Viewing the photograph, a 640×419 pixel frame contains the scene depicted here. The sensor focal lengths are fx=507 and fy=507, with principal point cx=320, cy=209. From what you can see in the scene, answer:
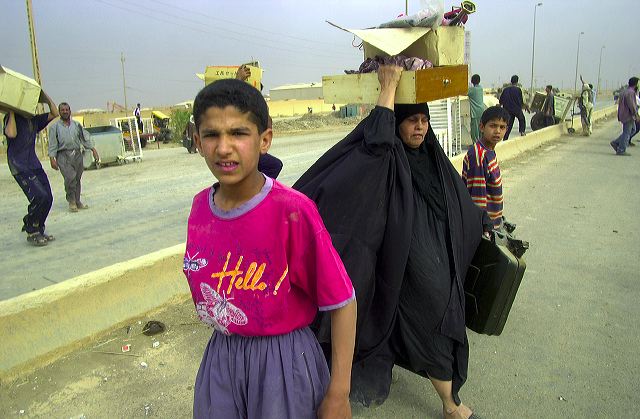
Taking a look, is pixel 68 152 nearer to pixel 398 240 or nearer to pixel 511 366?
pixel 398 240

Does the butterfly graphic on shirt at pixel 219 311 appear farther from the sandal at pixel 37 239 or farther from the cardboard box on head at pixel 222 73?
the sandal at pixel 37 239

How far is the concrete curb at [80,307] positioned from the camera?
3078mm

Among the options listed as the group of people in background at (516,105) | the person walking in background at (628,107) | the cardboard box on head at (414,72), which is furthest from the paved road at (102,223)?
the person walking in background at (628,107)

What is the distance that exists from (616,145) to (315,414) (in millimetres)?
14367

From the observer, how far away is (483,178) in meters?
3.57

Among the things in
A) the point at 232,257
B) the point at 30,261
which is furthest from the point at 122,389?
the point at 30,261

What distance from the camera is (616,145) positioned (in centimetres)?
1342

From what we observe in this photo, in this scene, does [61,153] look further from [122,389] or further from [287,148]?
[287,148]

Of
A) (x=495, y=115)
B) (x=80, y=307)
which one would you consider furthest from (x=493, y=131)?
(x=80, y=307)

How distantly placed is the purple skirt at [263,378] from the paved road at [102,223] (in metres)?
4.07

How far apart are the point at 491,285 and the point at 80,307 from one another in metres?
2.66

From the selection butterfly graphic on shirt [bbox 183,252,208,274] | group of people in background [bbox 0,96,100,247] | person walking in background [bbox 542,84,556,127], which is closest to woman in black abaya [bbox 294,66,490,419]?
butterfly graphic on shirt [bbox 183,252,208,274]

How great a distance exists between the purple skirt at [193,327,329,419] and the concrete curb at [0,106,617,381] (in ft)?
6.66

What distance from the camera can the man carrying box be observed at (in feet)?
20.5
